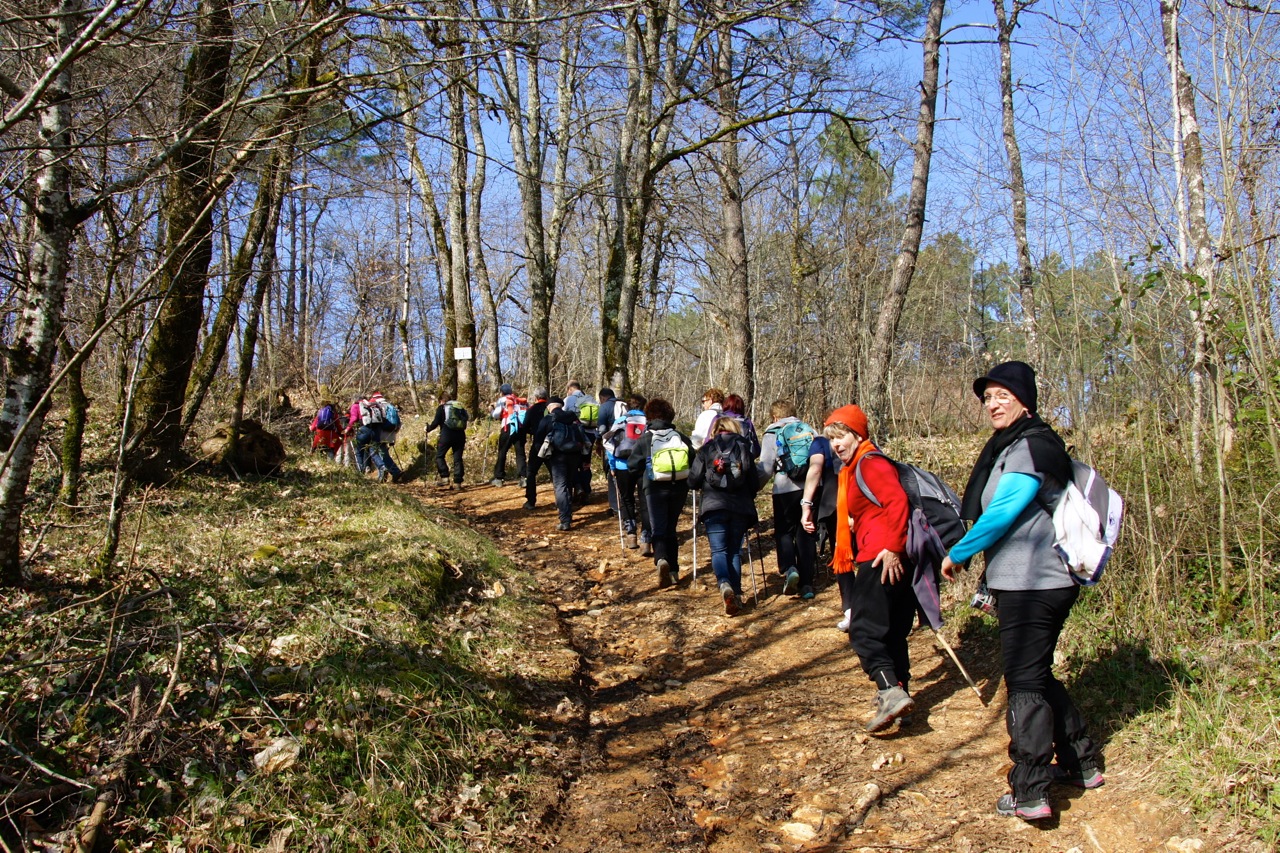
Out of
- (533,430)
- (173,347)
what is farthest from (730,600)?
(173,347)

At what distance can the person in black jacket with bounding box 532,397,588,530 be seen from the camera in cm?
1027

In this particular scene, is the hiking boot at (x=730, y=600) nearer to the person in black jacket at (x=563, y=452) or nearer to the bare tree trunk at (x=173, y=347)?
the person in black jacket at (x=563, y=452)

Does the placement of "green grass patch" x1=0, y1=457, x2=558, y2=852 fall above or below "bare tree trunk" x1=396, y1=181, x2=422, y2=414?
below

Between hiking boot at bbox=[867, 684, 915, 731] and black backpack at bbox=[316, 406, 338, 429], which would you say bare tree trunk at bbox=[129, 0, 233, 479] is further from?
hiking boot at bbox=[867, 684, 915, 731]

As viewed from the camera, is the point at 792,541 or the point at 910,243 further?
the point at 910,243

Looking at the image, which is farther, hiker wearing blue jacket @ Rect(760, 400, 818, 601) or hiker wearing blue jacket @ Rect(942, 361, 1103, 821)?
hiker wearing blue jacket @ Rect(760, 400, 818, 601)

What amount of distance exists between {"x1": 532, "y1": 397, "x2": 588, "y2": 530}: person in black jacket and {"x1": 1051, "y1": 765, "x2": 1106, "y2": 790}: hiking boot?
707 centimetres

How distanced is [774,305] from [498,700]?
23021mm

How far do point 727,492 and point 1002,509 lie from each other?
11.9 ft

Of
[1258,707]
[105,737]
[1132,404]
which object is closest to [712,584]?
[1132,404]

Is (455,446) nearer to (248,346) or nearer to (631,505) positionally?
(248,346)

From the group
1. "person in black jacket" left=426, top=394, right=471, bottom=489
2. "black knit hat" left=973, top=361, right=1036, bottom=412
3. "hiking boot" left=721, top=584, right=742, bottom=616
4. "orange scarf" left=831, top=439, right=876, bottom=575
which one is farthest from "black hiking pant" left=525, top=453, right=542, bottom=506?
"black knit hat" left=973, top=361, right=1036, bottom=412

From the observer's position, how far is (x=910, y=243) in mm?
10742

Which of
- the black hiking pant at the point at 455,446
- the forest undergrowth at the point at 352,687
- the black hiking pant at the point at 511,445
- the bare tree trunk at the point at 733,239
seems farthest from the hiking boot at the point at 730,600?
the black hiking pant at the point at 455,446
